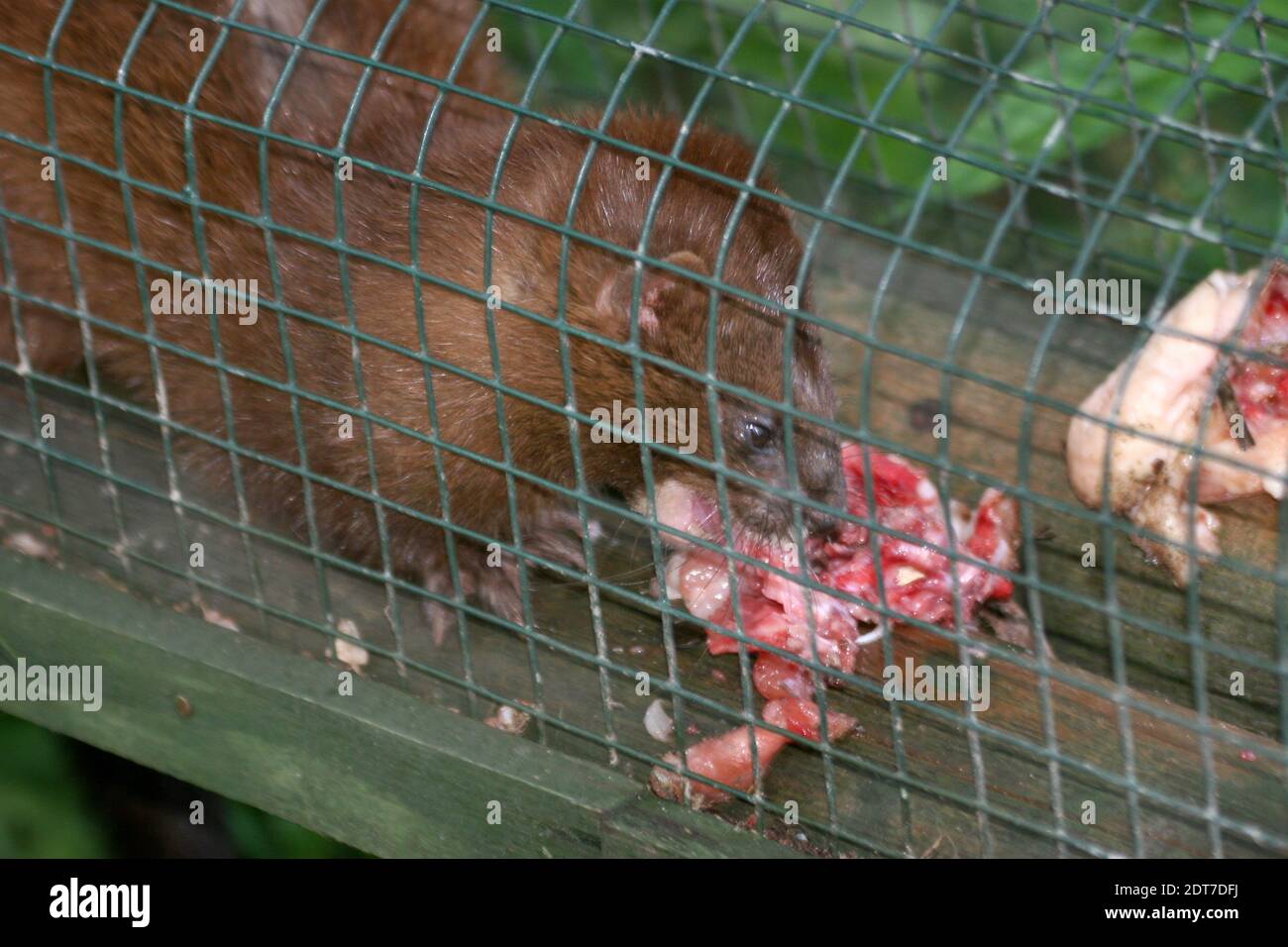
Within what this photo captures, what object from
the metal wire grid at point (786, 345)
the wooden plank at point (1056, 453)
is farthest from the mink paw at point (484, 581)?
the wooden plank at point (1056, 453)

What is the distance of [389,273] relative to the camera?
3076 mm

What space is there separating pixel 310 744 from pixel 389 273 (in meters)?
0.89

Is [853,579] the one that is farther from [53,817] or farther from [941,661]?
[53,817]

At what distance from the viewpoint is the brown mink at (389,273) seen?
2.92m

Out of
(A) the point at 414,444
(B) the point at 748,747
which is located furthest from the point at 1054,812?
(A) the point at 414,444

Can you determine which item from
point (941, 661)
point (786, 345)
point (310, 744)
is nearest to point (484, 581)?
point (310, 744)

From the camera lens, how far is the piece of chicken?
2.98 meters

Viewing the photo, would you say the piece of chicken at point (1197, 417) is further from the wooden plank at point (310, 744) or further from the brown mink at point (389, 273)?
the wooden plank at point (310, 744)

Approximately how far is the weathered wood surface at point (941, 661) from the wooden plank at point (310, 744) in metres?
0.06

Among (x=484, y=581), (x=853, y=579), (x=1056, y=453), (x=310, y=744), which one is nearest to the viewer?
(x=310, y=744)

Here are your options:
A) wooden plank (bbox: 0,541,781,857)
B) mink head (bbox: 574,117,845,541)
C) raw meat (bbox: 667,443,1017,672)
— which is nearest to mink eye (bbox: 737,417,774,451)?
mink head (bbox: 574,117,845,541)

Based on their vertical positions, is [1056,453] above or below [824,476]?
above

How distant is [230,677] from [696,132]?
133 centimetres

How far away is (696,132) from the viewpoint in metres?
3.09
